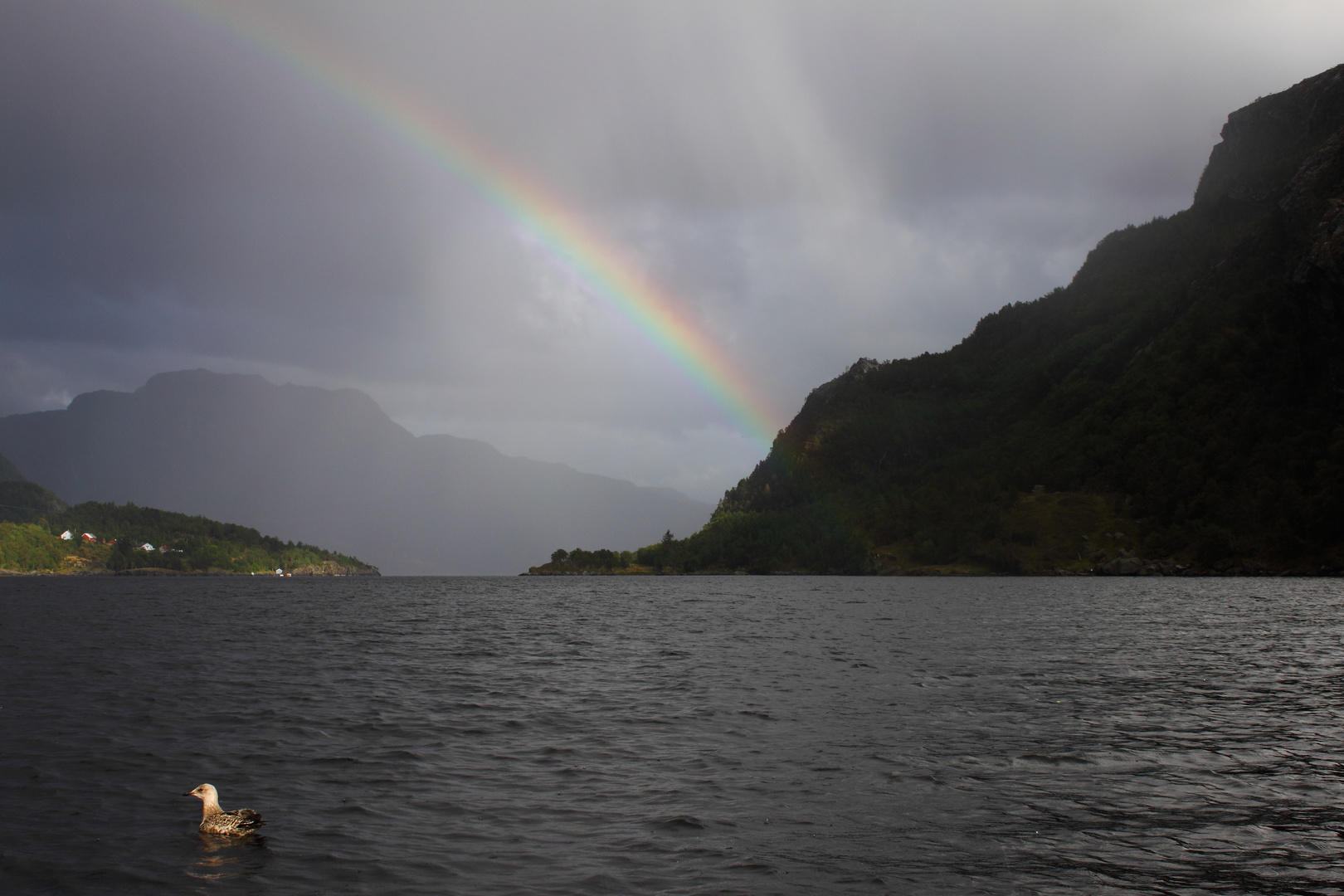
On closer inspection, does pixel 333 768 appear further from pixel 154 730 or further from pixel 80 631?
pixel 80 631

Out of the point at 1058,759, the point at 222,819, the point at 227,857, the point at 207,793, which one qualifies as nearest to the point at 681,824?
the point at 227,857

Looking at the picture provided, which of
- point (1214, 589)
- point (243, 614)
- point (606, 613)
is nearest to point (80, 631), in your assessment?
point (243, 614)

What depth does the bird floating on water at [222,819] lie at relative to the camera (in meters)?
19.5

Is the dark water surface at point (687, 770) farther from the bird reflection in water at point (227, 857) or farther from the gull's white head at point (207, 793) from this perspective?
the gull's white head at point (207, 793)

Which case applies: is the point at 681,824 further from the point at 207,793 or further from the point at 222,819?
the point at 207,793

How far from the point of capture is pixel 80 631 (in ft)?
261

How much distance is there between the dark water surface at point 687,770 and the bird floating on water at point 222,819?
1.35 feet

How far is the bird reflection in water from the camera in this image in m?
17.0

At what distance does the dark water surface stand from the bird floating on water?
0.41 m

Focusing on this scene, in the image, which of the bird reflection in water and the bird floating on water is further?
the bird floating on water

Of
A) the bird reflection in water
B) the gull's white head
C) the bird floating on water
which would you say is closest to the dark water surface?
the bird reflection in water

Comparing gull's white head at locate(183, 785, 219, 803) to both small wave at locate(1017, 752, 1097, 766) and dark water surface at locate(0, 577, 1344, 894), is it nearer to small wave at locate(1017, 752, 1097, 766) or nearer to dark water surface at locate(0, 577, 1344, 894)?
dark water surface at locate(0, 577, 1344, 894)

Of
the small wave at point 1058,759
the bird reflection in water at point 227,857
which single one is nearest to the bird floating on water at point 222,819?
the bird reflection in water at point 227,857

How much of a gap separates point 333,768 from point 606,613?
294 feet
